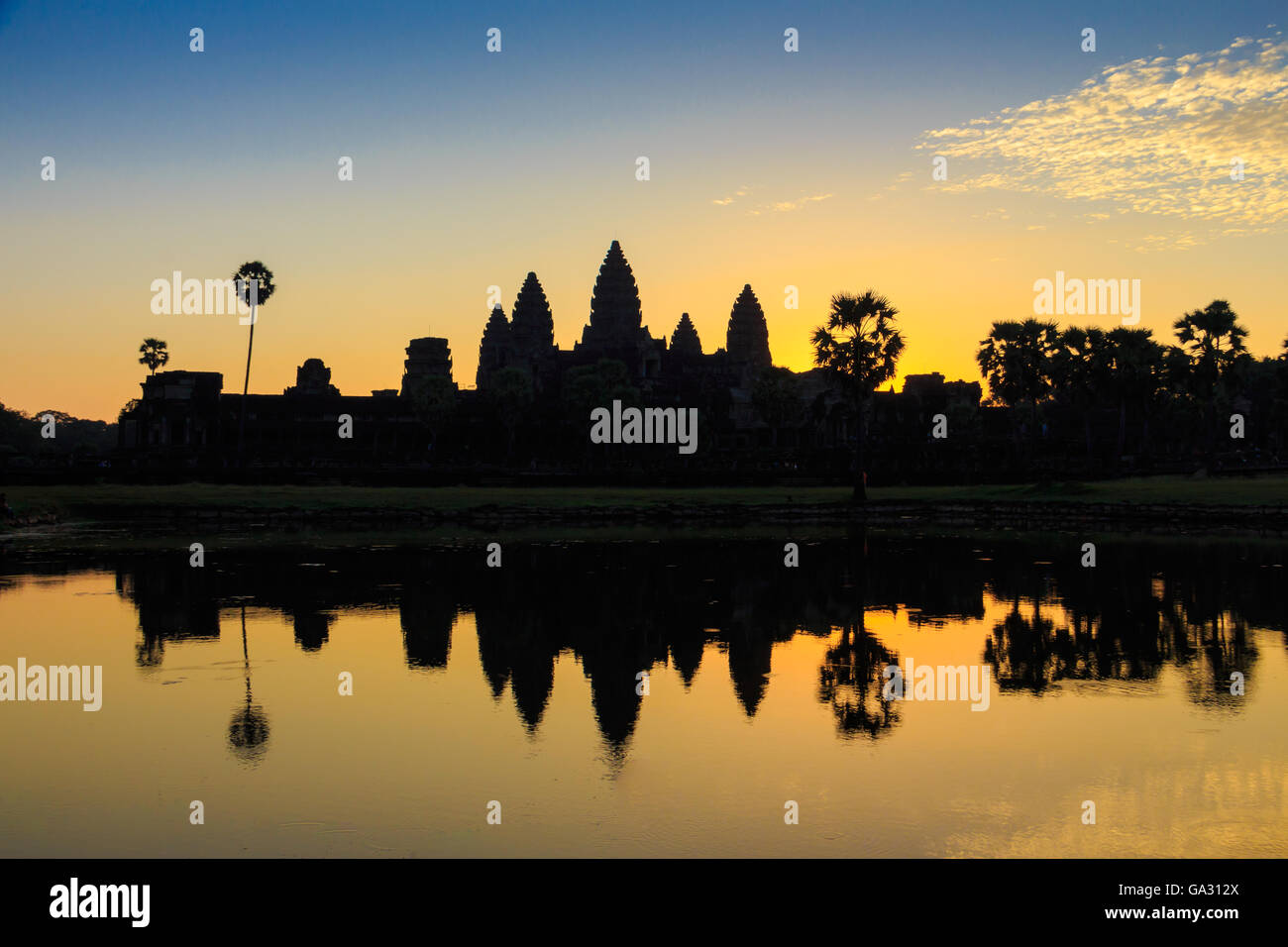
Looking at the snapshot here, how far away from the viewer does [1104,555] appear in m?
29.5

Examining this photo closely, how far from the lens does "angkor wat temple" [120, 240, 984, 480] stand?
80688 millimetres

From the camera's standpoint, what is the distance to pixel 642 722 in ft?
37.5

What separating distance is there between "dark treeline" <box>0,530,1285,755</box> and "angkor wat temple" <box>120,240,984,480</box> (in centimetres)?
3738

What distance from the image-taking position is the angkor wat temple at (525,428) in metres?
80.7

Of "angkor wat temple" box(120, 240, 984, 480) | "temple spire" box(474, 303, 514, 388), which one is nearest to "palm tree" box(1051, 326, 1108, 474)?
"angkor wat temple" box(120, 240, 984, 480)

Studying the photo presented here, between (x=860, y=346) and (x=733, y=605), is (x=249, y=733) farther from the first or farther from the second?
(x=860, y=346)

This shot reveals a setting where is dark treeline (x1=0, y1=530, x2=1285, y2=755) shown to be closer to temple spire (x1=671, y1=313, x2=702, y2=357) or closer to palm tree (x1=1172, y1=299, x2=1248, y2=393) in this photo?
palm tree (x1=1172, y1=299, x2=1248, y2=393)

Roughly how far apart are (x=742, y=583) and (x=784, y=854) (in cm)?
1608

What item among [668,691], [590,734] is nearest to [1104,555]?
[668,691]

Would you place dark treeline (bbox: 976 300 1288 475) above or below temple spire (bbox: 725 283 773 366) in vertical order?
below

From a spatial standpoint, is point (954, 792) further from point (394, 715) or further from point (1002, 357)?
point (1002, 357)

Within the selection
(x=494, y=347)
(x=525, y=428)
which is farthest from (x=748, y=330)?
(x=525, y=428)

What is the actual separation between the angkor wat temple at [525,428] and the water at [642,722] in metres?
46.7

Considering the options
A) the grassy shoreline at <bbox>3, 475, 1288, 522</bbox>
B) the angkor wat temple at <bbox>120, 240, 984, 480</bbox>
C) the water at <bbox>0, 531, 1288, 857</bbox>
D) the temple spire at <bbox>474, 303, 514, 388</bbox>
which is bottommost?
the water at <bbox>0, 531, 1288, 857</bbox>
